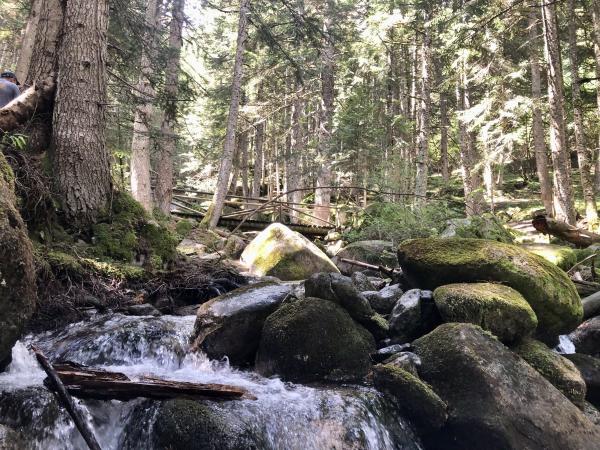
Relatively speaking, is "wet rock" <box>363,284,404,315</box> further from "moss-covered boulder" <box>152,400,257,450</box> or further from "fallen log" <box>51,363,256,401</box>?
"moss-covered boulder" <box>152,400,257,450</box>

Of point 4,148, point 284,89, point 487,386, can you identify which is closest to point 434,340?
point 487,386

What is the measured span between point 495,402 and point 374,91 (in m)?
21.9

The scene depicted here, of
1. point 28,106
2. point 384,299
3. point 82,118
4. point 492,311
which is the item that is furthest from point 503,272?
point 28,106

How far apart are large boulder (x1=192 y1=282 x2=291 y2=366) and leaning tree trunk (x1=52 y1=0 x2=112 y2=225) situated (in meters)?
2.67

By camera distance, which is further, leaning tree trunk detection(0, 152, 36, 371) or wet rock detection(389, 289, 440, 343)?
wet rock detection(389, 289, 440, 343)

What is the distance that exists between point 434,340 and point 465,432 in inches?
37.2

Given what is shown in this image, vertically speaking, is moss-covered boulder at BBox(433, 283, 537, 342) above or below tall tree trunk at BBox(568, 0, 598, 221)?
below

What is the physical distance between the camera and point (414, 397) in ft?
14.1

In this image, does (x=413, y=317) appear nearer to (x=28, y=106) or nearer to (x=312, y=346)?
(x=312, y=346)

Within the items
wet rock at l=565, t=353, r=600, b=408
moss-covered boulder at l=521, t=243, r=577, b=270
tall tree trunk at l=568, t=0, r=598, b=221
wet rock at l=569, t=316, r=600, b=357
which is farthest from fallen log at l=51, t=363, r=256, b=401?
tall tree trunk at l=568, t=0, r=598, b=221

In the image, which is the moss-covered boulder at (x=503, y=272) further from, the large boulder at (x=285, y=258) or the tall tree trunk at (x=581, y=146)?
the tall tree trunk at (x=581, y=146)

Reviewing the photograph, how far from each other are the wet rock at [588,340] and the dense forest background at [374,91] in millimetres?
6024

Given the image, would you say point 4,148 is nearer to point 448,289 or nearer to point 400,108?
point 448,289

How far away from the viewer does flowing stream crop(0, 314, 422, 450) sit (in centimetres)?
343
